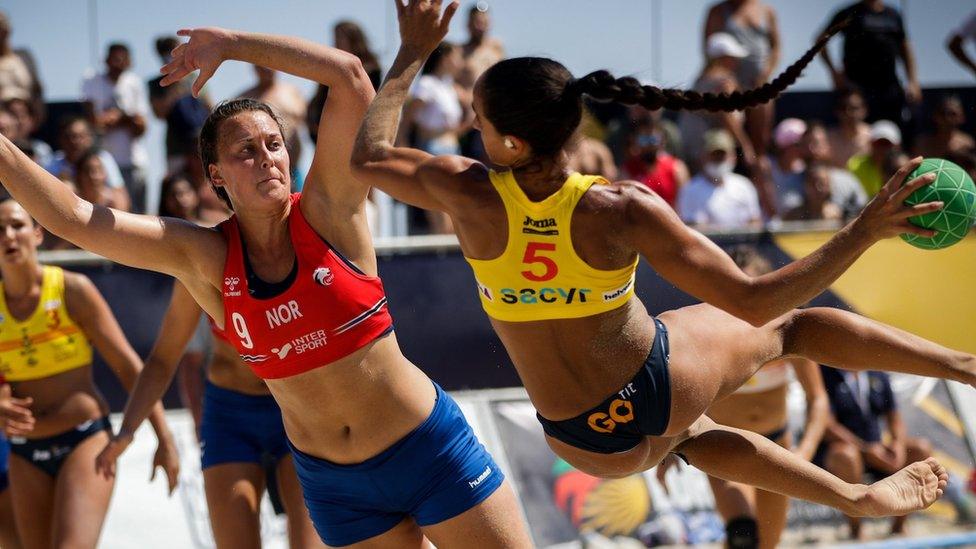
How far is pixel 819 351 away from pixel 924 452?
4.65m

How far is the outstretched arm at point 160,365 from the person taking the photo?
16.2ft

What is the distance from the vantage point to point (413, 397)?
3797mm

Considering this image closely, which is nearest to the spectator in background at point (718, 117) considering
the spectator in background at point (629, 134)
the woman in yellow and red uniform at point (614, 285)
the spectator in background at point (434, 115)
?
the spectator in background at point (629, 134)

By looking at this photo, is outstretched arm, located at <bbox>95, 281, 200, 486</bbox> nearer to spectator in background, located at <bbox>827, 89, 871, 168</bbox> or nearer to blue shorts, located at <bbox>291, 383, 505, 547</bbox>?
blue shorts, located at <bbox>291, 383, 505, 547</bbox>

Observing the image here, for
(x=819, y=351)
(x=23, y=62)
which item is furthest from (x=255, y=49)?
(x=23, y=62)

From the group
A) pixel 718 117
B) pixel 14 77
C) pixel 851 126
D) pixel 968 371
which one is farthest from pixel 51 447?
pixel 851 126

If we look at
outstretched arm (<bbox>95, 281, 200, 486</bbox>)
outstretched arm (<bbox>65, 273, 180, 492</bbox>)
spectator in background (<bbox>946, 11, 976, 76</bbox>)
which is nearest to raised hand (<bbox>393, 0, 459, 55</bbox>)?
outstretched arm (<bbox>95, 281, 200, 486</bbox>)

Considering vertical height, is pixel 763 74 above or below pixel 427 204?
below

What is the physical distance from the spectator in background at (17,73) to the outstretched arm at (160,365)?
4286 mm

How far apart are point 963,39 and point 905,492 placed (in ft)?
24.8

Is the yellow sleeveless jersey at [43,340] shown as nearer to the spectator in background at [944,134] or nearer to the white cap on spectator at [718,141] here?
the white cap on spectator at [718,141]

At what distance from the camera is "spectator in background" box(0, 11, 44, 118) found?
28.6 feet

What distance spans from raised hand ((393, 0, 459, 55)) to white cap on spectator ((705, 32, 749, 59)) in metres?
5.93

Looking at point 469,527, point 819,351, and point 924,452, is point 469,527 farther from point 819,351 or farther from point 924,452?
point 924,452
